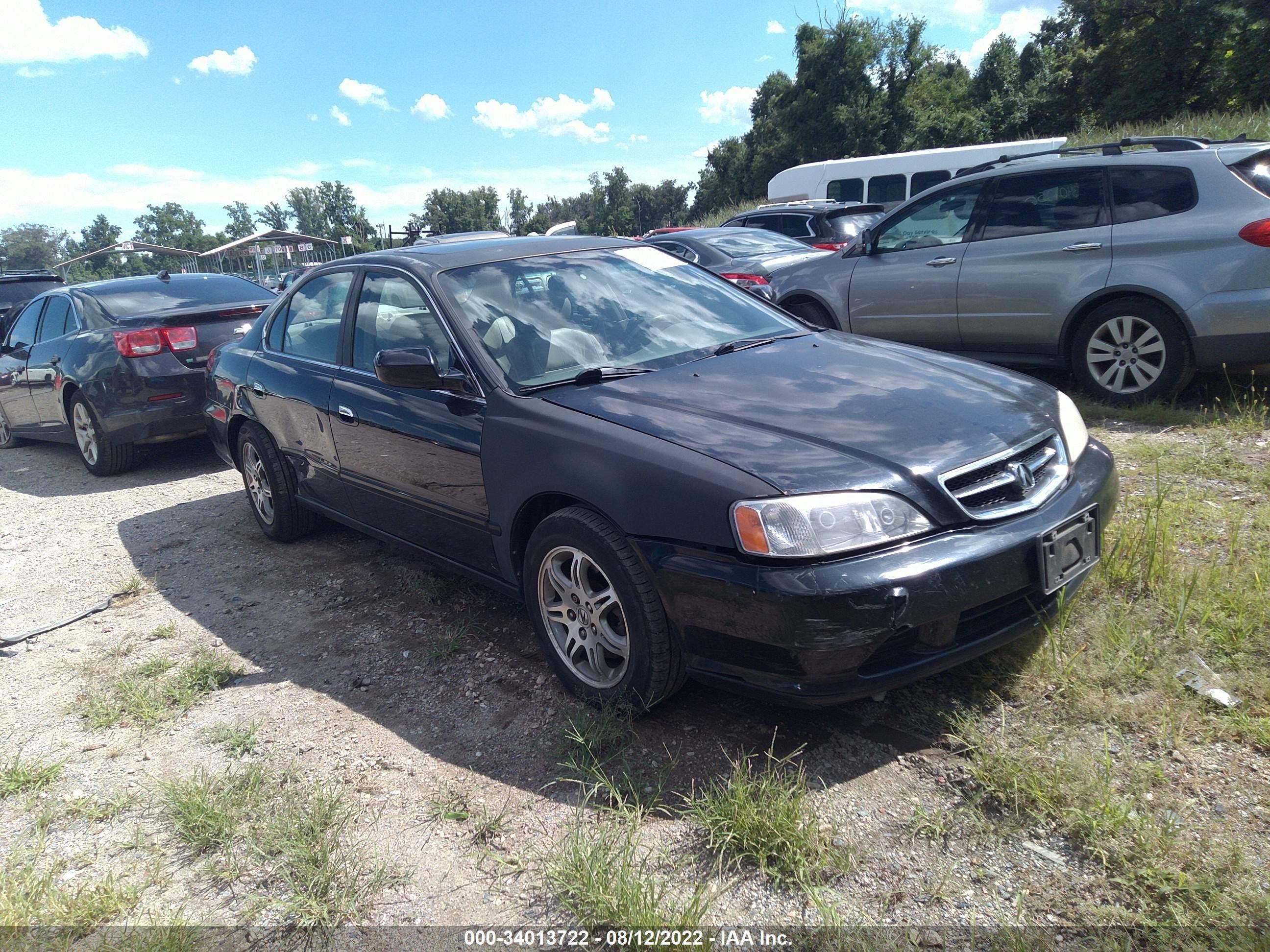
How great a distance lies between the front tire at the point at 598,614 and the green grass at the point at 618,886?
502 millimetres

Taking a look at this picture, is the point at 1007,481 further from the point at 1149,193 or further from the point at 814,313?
the point at 814,313

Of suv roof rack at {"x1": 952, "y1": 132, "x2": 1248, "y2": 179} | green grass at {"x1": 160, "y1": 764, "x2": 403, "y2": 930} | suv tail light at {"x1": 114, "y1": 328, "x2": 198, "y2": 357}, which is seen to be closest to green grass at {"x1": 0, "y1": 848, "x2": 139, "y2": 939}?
green grass at {"x1": 160, "y1": 764, "x2": 403, "y2": 930}

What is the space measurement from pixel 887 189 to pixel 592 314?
18.0 m

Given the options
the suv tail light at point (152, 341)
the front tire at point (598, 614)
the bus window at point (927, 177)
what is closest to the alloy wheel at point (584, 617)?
the front tire at point (598, 614)

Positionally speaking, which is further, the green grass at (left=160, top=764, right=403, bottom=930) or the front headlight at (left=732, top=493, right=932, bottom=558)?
the front headlight at (left=732, top=493, right=932, bottom=558)

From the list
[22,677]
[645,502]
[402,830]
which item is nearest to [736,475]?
[645,502]

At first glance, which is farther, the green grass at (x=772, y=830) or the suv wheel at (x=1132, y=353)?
the suv wheel at (x=1132, y=353)

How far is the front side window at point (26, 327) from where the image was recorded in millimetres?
8672

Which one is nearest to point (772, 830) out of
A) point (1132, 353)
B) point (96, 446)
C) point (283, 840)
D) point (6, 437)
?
point (283, 840)

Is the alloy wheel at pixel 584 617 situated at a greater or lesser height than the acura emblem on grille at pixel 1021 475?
lesser

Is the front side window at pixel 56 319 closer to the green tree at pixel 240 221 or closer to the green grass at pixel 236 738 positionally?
the green grass at pixel 236 738

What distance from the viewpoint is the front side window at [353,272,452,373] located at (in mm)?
3723

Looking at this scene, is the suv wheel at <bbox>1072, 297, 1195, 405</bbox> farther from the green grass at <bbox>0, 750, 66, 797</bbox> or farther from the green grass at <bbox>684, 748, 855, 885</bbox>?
the green grass at <bbox>0, 750, 66, 797</bbox>

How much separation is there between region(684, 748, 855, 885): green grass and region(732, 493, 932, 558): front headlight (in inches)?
24.6
